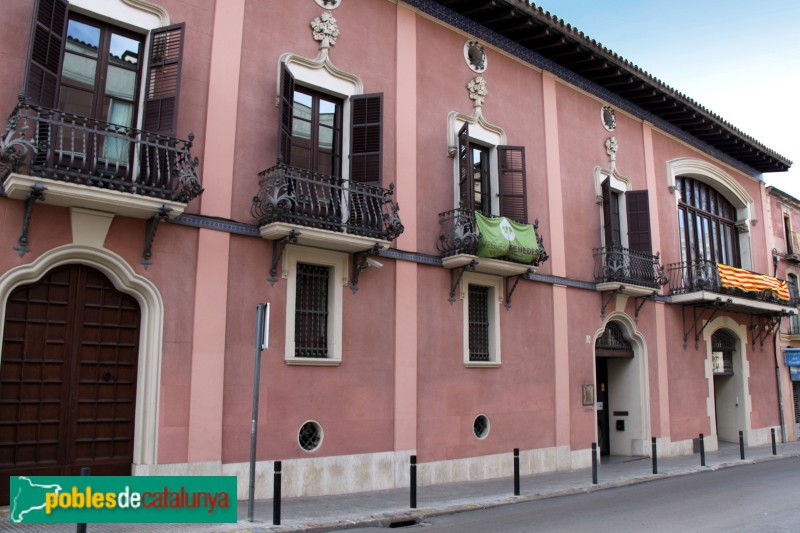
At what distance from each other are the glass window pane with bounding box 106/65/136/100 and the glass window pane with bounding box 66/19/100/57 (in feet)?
1.26

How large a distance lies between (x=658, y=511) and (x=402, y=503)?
4.17 meters

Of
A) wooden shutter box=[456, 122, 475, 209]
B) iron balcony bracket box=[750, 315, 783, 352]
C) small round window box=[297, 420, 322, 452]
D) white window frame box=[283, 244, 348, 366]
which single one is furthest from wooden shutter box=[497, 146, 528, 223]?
iron balcony bracket box=[750, 315, 783, 352]

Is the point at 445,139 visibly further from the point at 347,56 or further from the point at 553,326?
the point at 553,326

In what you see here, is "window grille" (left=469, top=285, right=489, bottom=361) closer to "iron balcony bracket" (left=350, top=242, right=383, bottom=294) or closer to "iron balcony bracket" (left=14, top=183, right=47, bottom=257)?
"iron balcony bracket" (left=350, top=242, right=383, bottom=294)

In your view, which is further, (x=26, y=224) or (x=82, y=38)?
(x=82, y=38)

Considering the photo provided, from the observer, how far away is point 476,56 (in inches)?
648

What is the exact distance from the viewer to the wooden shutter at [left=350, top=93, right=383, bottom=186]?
13.2 m

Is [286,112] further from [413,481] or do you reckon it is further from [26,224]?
[413,481]

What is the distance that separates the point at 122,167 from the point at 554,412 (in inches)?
449

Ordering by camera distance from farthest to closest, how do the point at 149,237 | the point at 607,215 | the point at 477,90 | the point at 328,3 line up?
the point at 607,215, the point at 477,90, the point at 328,3, the point at 149,237

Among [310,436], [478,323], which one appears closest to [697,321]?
[478,323]

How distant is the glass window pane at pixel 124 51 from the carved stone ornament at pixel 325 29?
11.4ft

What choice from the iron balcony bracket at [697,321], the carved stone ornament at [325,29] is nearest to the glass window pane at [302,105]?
the carved stone ornament at [325,29]

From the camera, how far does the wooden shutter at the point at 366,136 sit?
13180mm
